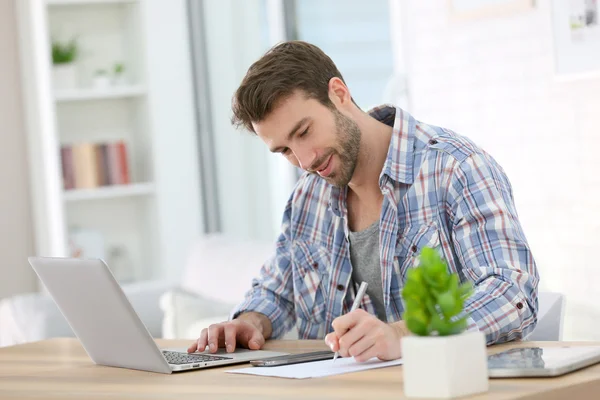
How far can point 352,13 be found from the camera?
401cm

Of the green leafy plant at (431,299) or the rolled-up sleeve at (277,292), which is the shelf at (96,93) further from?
the green leafy plant at (431,299)

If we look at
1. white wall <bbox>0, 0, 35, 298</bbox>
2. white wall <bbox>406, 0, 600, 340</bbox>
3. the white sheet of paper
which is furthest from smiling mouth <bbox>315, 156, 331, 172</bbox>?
white wall <bbox>0, 0, 35, 298</bbox>

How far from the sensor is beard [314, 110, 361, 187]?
200cm

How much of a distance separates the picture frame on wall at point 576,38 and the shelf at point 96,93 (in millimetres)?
2521

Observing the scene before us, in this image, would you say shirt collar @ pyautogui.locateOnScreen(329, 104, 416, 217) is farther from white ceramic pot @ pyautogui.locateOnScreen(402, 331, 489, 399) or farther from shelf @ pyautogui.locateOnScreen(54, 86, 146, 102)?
shelf @ pyautogui.locateOnScreen(54, 86, 146, 102)

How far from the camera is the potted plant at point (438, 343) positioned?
1175 millimetres

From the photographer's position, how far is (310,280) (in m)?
2.21

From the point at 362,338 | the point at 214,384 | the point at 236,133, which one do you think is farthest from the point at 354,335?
the point at 236,133

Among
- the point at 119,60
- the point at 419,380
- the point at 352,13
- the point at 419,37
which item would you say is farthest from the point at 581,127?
the point at 119,60

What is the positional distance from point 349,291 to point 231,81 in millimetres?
2932

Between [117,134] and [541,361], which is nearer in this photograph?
[541,361]

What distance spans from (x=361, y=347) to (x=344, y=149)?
58cm

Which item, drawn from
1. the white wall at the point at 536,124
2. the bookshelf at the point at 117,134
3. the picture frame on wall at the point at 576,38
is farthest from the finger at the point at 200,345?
the bookshelf at the point at 117,134

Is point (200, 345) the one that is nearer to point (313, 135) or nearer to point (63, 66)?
point (313, 135)
